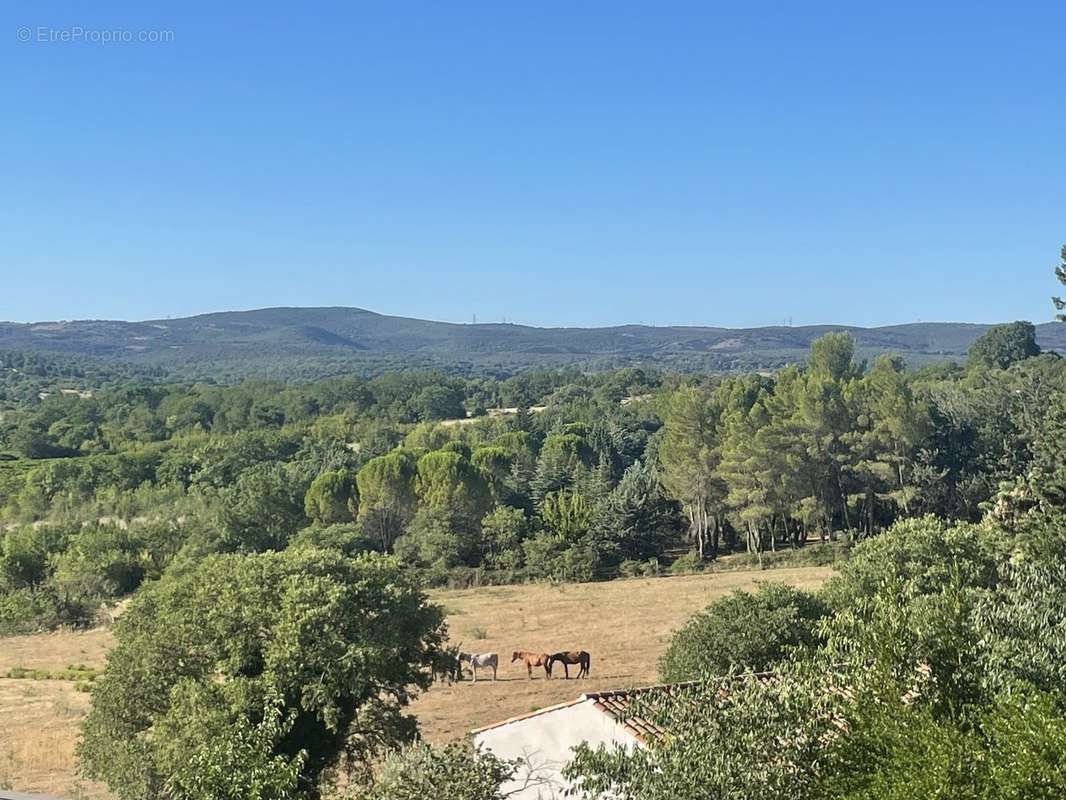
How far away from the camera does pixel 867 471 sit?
48.9m

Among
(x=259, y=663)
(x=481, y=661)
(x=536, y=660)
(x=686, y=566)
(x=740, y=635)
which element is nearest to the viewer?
(x=259, y=663)

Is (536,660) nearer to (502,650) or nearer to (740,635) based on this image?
(502,650)

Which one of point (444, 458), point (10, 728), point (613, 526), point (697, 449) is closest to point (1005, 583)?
point (10, 728)

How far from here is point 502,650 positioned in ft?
102

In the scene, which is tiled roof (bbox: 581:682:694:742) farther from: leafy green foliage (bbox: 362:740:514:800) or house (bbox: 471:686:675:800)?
leafy green foliage (bbox: 362:740:514:800)

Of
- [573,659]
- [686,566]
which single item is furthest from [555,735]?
[686,566]

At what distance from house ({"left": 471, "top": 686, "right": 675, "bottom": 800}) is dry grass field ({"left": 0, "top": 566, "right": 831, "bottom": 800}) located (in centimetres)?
490

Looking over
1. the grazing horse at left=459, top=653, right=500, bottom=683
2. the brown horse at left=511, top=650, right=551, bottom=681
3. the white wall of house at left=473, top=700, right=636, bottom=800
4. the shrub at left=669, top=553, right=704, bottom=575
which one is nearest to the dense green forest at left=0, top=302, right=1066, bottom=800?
the shrub at left=669, top=553, right=704, bottom=575

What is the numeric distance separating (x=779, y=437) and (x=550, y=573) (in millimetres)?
13905

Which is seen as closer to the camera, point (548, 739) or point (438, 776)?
point (438, 776)

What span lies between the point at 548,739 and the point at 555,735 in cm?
14

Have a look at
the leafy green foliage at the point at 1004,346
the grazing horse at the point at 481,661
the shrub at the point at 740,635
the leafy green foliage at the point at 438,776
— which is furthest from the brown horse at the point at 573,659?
the leafy green foliage at the point at 1004,346

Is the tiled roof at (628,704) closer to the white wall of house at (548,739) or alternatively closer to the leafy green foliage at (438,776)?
the white wall of house at (548,739)

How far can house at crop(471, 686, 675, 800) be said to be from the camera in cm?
1498
